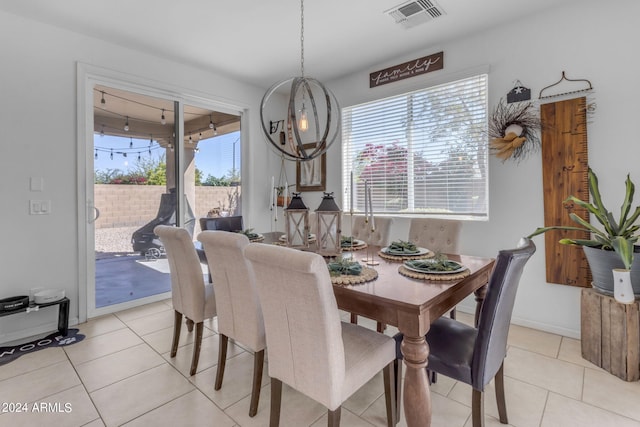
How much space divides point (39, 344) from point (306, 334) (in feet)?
8.46

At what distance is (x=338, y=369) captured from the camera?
124cm

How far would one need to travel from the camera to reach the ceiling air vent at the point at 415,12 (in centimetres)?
252

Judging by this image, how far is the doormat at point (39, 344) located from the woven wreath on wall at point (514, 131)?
13.1 ft

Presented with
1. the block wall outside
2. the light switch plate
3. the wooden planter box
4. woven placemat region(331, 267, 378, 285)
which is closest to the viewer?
woven placemat region(331, 267, 378, 285)

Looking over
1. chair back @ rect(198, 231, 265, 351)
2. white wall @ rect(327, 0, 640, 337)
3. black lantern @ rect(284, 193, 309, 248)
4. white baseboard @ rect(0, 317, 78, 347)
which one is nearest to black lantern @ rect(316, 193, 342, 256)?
black lantern @ rect(284, 193, 309, 248)

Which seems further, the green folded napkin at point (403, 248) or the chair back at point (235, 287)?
the green folded napkin at point (403, 248)

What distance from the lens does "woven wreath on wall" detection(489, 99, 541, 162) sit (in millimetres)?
2686

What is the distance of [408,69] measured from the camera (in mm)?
3410

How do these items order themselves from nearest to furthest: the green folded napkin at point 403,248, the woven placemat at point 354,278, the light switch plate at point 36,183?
the woven placemat at point 354,278
the green folded napkin at point 403,248
the light switch plate at point 36,183

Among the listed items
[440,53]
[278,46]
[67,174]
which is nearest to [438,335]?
[440,53]

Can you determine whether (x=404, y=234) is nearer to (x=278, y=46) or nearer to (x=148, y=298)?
(x=278, y=46)

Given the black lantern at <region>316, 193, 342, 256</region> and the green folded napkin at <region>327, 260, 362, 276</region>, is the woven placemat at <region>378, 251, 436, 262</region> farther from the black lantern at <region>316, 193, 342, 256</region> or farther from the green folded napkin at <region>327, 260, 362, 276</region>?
the green folded napkin at <region>327, 260, 362, 276</region>

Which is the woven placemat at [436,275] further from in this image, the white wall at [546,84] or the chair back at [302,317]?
the white wall at [546,84]

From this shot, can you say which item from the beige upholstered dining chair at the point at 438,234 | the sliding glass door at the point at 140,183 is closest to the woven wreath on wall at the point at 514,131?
the beige upholstered dining chair at the point at 438,234
